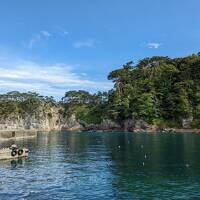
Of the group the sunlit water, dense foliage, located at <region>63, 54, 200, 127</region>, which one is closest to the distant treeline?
dense foliage, located at <region>63, 54, 200, 127</region>

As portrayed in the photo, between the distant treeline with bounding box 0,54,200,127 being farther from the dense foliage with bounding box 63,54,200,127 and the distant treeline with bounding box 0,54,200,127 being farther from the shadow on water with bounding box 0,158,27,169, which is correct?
the shadow on water with bounding box 0,158,27,169

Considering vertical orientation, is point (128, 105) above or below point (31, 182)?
above

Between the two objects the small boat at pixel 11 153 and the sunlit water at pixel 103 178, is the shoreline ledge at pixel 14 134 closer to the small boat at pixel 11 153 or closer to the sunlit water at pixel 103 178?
the small boat at pixel 11 153

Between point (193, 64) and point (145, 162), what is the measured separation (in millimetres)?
134209

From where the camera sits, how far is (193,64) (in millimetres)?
187000

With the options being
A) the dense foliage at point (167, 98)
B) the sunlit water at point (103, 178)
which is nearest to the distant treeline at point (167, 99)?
the dense foliage at point (167, 98)

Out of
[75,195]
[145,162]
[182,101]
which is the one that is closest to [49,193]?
[75,195]

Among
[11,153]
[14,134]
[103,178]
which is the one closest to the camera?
[103,178]

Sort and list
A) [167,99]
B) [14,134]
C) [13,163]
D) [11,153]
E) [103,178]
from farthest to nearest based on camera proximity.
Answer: [167,99] < [14,134] < [11,153] < [13,163] < [103,178]

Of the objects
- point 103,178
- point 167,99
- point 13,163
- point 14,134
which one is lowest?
point 103,178

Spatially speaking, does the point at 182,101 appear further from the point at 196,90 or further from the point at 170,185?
the point at 170,185

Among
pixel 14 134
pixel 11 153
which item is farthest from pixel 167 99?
pixel 11 153

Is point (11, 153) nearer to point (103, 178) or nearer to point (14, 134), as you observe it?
point (103, 178)

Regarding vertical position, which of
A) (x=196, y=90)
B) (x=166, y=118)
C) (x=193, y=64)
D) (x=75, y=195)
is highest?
(x=193, y=64)
